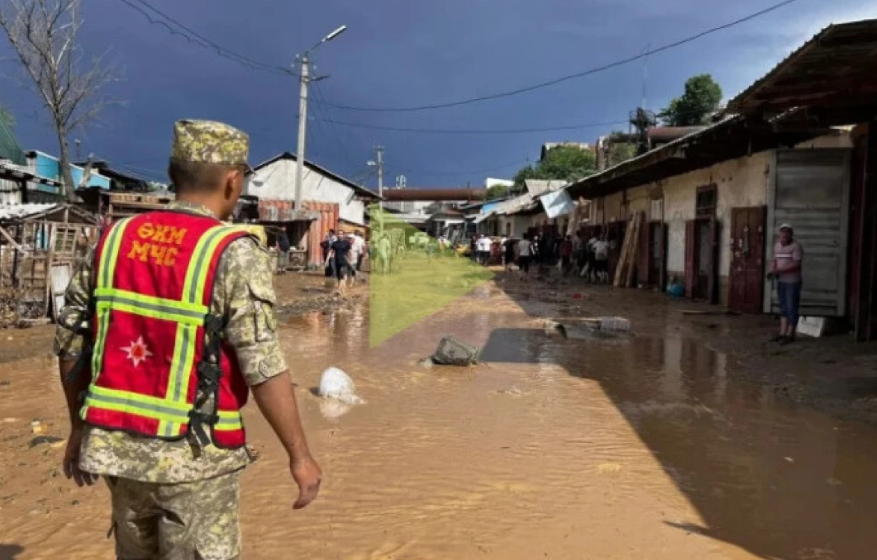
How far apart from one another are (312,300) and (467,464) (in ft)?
38.8

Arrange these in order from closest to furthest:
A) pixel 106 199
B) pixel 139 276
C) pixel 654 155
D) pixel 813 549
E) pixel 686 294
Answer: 1. pixel 139 276
2. pixel 813 549
3. pixel 654 155
4. pixel 686 294
5. pixel 106 199

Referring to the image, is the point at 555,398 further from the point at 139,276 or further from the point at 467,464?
the point at 139,276

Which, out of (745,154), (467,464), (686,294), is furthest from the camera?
(686,294)

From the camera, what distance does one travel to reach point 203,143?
2.03 meters

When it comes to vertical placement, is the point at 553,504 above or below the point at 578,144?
below

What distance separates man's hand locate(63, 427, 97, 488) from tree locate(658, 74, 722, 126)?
4149 centimetres

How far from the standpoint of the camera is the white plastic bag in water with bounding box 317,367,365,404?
6480 millimetres

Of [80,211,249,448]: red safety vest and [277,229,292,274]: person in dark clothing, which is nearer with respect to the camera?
[80,211,249,448]: red safety vest

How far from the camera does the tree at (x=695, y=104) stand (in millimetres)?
39938

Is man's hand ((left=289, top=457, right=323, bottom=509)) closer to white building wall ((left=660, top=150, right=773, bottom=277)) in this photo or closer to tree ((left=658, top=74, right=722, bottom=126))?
white building wall ((left=660, top=150, right=773, bottom=277))

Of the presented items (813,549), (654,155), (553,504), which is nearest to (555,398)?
(553,504)

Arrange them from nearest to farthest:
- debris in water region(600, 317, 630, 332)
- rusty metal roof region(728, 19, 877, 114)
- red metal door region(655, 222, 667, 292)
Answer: rusty metal roof region(728, 19, 877, 114)
debris in water region(600, 317, 630, 332)
red metal door region(655, 222, 667, 292)

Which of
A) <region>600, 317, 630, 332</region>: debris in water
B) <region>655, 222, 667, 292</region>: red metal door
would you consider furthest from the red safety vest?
<region>655, 222, 667, 292</region>: red metal door

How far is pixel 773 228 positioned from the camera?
11.4 metres
